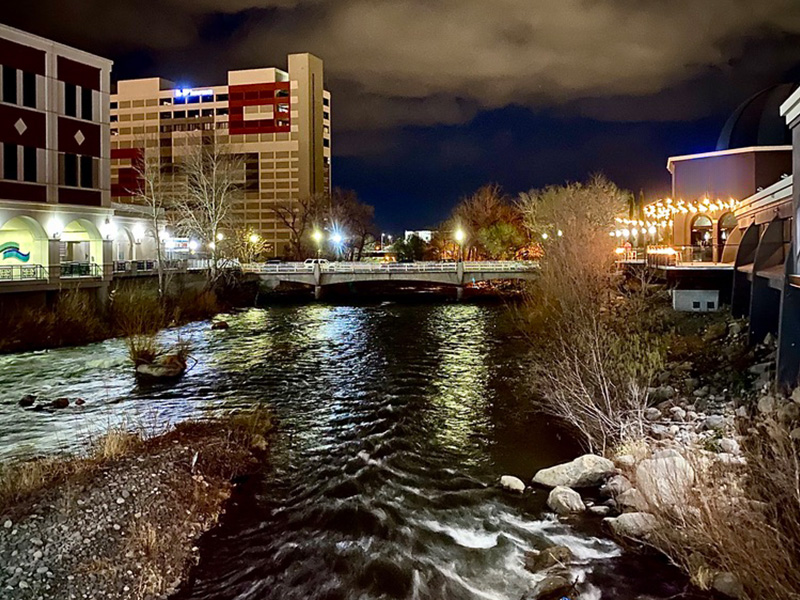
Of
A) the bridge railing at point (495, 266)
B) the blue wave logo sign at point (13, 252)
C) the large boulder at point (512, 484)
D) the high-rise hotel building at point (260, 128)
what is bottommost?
the large boulder at point (512, 484)

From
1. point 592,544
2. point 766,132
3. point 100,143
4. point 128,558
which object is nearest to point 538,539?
point 592,544

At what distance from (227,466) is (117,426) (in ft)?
15.0

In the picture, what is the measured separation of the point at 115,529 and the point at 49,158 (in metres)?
29.9

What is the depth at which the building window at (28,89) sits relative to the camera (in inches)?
1254

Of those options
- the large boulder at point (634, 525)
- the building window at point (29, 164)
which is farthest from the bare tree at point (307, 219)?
the large boulder at point (634, 525)

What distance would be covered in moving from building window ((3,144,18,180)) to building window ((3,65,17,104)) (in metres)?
2.20

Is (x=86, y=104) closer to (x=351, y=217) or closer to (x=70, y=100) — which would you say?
(x=70, y=100)

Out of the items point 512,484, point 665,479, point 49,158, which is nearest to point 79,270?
point 49,158

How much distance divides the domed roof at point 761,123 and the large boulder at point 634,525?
122ft

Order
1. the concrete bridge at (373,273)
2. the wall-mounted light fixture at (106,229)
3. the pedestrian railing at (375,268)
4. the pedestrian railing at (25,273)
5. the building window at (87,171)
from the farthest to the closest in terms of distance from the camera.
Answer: the pedestrian railing at (375,268) < the concrete bridge at (373,273) < the wall-mounted light fixture at (106,229) < the building window at (87,171) < the pedestrian railing at (25,273)

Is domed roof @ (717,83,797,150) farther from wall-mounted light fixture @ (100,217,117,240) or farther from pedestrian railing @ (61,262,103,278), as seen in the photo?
pedestrian railing @ (61,262,103,278)

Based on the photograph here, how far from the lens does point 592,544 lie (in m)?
9.73

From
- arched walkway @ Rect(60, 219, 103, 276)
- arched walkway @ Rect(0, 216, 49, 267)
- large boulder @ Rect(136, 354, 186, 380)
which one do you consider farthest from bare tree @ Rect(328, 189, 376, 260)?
large boulder @ Rect(136, 354, 186, 380)

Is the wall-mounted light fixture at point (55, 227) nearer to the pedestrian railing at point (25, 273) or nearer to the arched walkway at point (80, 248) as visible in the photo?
the arched walkway at point (80, 248)
